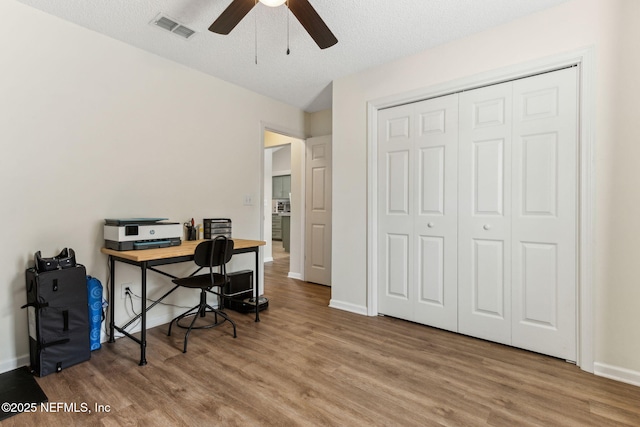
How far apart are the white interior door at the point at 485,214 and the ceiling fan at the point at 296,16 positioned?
4.55 ft

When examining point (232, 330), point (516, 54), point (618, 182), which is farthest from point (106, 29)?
point (618, 182)

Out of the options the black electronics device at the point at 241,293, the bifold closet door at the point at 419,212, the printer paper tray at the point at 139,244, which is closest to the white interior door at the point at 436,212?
the bifold closet door at the point at 419,212

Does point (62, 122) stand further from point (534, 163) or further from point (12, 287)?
point (534, 163)

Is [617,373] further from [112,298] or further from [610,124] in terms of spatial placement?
[112,298]


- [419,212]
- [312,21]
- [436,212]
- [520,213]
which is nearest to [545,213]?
[520,213]

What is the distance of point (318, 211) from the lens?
14.8ft

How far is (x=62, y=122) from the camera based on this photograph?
2.34 metres

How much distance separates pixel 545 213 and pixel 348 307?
1.99 m

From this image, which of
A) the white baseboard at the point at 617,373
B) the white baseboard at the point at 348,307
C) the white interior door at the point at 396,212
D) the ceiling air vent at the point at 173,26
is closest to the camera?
the white baseboard at the point at 617,373

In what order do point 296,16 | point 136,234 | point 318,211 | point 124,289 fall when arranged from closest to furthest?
point 296,16 < point 136,234 < point 124,289 < point 318,211

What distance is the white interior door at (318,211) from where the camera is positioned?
14.5 feet

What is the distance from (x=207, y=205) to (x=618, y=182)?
133 inches

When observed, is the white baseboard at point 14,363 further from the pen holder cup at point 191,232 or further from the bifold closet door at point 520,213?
the bifold closet door at point 520,213

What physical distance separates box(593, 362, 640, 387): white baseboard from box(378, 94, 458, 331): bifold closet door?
3.08 feet
